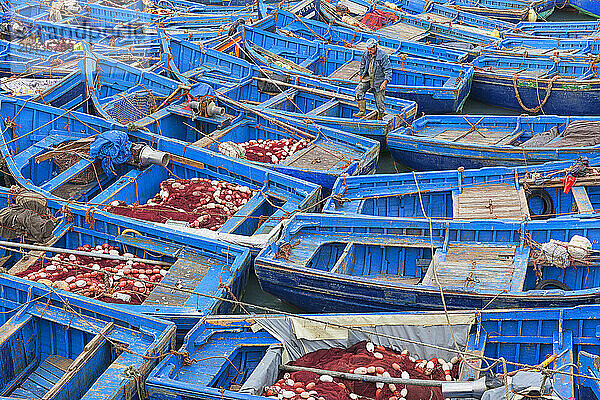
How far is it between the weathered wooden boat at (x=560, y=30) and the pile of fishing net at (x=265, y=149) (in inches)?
358

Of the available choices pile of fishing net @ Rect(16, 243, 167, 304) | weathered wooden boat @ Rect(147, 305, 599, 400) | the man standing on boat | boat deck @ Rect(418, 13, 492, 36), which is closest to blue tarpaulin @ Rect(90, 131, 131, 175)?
pile of fishing net @ Rect(16, 243, 167, 304)

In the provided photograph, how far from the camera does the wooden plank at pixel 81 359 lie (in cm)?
988

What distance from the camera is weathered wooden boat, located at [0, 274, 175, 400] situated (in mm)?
10344

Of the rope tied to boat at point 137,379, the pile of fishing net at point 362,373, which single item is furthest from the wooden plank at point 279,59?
the rope tied to boat at point 137,379

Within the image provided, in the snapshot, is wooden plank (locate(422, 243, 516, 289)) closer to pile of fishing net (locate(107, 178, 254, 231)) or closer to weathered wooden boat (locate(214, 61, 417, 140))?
pile of fishing net (locate(107, 178, 254, 231))

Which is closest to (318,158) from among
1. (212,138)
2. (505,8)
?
(212,138)

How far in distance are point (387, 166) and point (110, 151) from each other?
6000 millimetres

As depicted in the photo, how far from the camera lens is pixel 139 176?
A: 48.5 ft

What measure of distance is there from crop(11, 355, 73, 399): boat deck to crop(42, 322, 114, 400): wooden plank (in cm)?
55

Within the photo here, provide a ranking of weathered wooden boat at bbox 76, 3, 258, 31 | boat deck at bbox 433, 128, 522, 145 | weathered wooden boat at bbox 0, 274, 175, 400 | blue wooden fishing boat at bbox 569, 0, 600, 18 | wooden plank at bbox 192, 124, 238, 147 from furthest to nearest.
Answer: blue wooden fishing boat at bbox 569, 0, 600, 18, weathered wooden boat at bbox 76, 3, 258, 31, boat deck at bbox 433, 128, 522, 145, wooden plank at bbox 192, 124, 238, 147, weathered wooden boat at bbox 0, 274, 175, 400

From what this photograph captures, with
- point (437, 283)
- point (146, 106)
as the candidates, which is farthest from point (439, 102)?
point (437, 283)

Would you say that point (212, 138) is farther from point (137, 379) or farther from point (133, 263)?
point (137, 379)

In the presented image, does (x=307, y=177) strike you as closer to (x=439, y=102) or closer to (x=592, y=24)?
(x=439, y=102)

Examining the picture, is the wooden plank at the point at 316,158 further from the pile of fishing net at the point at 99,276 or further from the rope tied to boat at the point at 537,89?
the rope tied to boat at the point at 537,89
